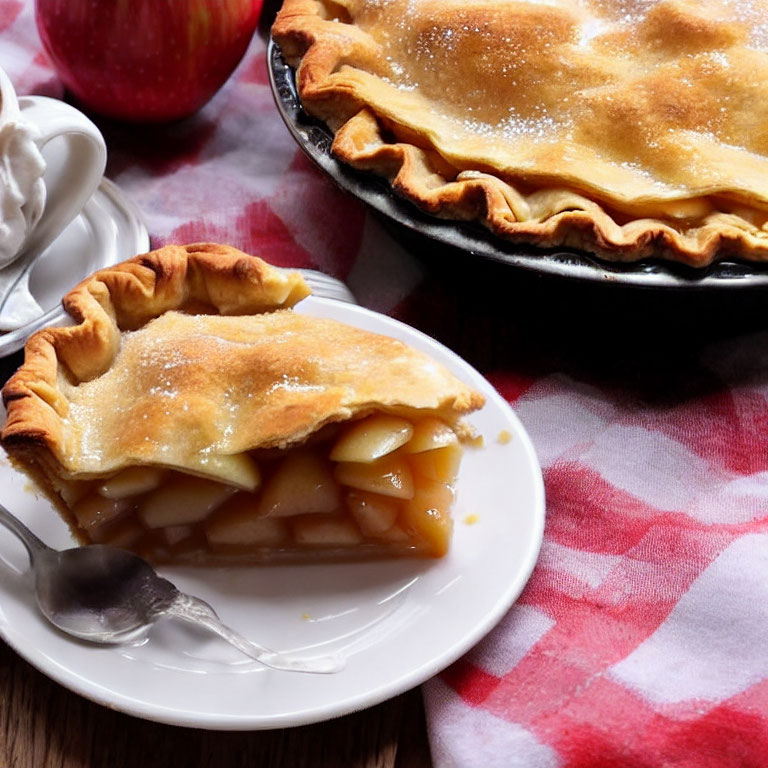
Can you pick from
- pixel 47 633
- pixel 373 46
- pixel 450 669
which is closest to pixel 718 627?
pixel 450 669

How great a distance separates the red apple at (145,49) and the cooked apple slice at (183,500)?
890 millimetres

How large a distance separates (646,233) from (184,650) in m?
0.74

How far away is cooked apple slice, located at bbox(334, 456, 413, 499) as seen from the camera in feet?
4.10

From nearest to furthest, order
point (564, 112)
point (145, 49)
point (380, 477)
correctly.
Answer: point (380, 477) → point (564, 112) → point (145, 49)

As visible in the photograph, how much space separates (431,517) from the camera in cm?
126

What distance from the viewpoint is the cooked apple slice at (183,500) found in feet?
4.15

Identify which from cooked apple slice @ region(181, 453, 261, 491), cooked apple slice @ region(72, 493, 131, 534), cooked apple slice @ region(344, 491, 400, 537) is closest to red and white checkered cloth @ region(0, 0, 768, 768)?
cooked apple slice @ region(344, 491, 400, 537)

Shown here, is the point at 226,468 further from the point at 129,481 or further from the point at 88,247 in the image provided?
the point at 88,247

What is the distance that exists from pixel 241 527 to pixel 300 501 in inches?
2.8

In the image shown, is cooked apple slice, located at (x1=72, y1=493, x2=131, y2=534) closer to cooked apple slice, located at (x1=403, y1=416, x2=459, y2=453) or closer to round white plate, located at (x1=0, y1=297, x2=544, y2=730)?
round white plate, located at (x1=0, y1=297, x2=544, y2=730)

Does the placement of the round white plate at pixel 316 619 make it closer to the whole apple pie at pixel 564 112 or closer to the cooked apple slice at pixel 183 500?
the cooked apple slice at pixel 183 500

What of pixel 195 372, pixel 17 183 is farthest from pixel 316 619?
pixel 17 183

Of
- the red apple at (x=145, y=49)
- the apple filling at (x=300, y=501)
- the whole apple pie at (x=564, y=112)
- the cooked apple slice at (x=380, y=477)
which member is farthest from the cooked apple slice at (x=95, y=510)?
the red apple at (x=145, y=49)

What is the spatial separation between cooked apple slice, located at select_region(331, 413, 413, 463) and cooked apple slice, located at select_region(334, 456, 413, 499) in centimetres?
2
